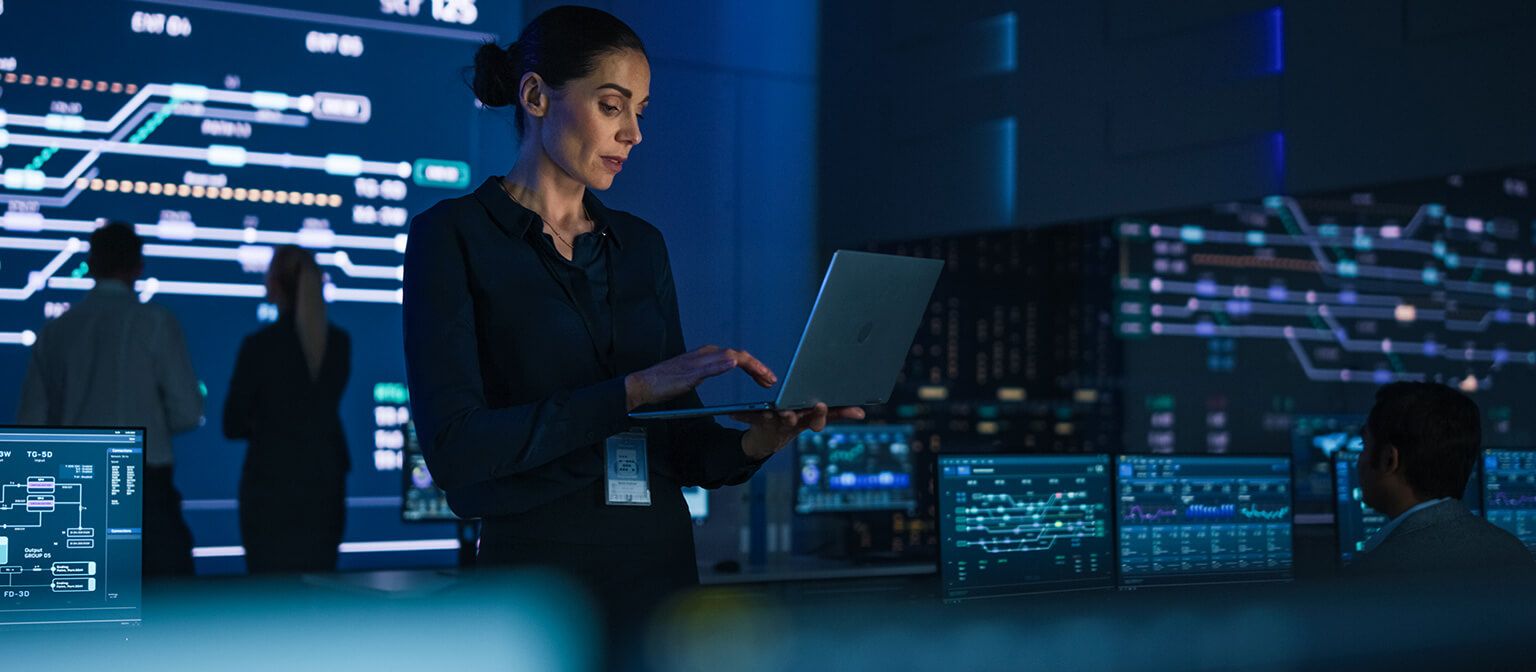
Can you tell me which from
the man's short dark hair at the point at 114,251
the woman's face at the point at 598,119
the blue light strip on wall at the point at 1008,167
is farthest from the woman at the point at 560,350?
the blue light strip on wall at the point at 1008,167

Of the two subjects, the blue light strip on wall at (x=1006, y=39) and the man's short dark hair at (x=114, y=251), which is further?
the blue light strip on wall at (x=1006, y=39)

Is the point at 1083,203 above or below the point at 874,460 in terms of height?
above

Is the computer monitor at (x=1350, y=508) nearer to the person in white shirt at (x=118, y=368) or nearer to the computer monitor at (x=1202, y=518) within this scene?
the computer monitor at (x=1202, y=518)

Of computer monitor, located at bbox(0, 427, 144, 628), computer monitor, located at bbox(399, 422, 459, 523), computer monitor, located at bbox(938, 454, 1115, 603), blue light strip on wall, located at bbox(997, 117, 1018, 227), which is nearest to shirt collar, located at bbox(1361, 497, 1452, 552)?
computer monitor, located at bbox(938, 454, 1115, 603)

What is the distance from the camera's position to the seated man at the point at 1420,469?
2.26m

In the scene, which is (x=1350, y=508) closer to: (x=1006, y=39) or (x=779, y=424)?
(x=779, y=424)

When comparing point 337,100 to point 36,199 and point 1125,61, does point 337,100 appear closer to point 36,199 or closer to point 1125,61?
point 36,199

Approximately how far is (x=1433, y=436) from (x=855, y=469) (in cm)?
263

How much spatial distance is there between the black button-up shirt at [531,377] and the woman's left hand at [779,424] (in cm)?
2

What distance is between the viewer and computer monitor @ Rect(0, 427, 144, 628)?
1.66m

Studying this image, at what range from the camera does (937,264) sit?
1402mm

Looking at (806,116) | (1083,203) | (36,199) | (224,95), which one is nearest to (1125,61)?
(1083,203)

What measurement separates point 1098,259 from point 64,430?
33.2 ft

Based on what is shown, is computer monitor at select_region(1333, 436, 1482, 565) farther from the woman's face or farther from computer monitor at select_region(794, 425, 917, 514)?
the woman's face
